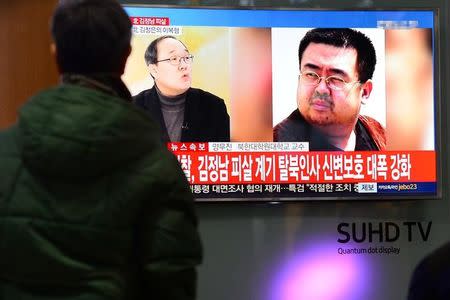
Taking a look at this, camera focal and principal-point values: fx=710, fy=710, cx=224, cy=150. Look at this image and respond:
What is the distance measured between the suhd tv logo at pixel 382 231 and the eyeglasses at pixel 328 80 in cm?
74

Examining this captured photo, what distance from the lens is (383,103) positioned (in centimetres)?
375

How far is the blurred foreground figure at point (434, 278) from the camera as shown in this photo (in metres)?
1.34

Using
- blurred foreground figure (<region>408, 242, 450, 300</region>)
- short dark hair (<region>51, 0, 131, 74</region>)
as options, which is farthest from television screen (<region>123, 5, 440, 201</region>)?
blurred foreground figure (<region>408, 242, 450, 300</region>)

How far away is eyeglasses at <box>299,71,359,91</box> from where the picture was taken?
369 cm

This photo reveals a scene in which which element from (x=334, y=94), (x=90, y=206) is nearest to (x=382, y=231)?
(x=334, y=94)

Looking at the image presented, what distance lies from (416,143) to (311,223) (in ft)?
2.30

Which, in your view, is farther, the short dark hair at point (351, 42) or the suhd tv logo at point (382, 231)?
the suhd tv logo at point (382, 231)

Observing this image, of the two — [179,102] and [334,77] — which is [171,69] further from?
[334,77]

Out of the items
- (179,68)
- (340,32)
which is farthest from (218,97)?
(340,32)

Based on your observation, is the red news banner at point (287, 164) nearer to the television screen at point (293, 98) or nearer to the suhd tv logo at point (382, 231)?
the television screen at point (293, 98)

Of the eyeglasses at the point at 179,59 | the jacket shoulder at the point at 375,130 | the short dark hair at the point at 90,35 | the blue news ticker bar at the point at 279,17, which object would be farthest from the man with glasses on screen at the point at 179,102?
the short dark hair at the point at 90,35

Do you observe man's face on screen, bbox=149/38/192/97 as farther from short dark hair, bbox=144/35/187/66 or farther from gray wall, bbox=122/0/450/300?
gray wall, bbox=122/0/450/300

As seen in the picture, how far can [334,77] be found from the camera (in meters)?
3.72

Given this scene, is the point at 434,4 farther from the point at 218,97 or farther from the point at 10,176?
the point at 10,176
